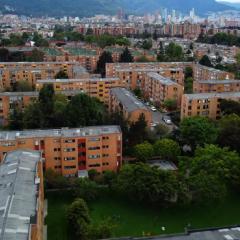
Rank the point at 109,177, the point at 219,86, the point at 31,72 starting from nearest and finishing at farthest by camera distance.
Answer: the point at 109,177, the point at 219,86, the point at 31,72

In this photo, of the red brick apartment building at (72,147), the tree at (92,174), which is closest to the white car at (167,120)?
the red brick apartment building at (72,147)

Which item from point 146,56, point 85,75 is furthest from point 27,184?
point 146,56

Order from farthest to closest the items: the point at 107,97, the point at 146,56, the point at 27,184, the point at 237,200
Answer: the point at 146,56, the point at 107,97, the point at 237,200, the point at 27,184

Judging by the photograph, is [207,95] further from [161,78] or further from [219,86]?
[161,78]

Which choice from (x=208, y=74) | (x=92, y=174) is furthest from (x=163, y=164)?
(x=208, y=74)

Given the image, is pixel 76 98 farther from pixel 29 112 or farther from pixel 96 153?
pixel 96 153

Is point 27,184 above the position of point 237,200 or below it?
above
